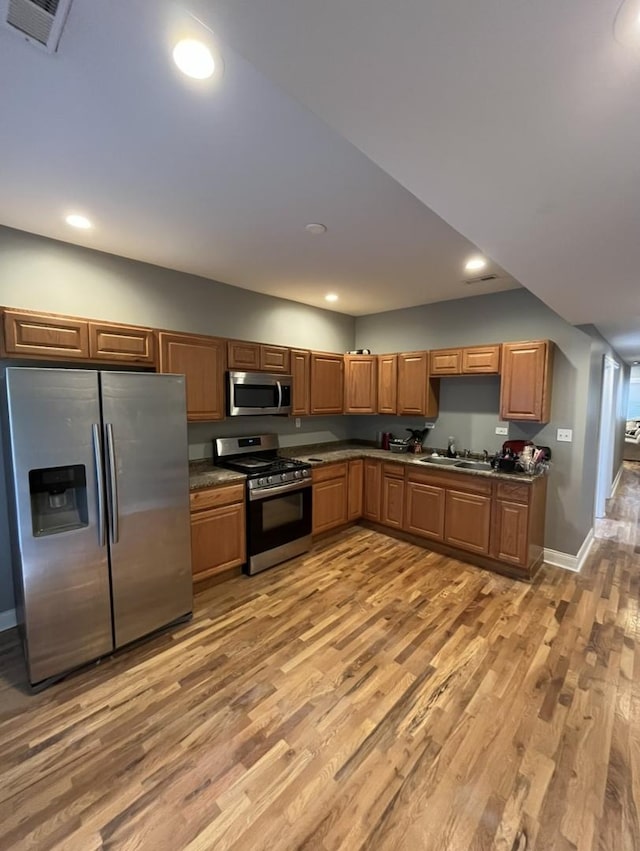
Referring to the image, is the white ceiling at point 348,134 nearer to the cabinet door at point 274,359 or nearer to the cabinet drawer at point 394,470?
the cabinet door at point 274,359

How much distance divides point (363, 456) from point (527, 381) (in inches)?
75.1

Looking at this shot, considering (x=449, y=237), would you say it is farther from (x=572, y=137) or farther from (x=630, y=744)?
(x=630, y=744)

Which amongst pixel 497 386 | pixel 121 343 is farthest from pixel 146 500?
pixel 497 386

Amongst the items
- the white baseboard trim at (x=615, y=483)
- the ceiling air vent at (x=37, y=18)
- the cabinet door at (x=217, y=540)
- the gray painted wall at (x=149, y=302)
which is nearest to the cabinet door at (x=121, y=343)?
the gray painted wall at (x=149, y=302)

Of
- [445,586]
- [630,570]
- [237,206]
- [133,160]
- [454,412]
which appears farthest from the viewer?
[454,412]

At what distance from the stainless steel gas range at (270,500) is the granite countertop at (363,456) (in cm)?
37

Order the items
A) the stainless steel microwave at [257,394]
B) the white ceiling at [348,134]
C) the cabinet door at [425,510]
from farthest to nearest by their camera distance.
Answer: the cabinet door at [425,510] → the stainless steel microwave at [257,394] → the white ceiling at [348,134]

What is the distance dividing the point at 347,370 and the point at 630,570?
3.62 metres

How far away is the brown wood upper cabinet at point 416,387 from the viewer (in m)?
4.20

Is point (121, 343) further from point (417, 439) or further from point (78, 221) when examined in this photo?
point (417, 439)

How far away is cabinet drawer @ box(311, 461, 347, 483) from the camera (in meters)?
3.94

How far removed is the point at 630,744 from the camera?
5.79 ft

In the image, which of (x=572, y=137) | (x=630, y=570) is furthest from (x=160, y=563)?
(x=630, y=570)

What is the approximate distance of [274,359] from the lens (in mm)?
Result: 3828
